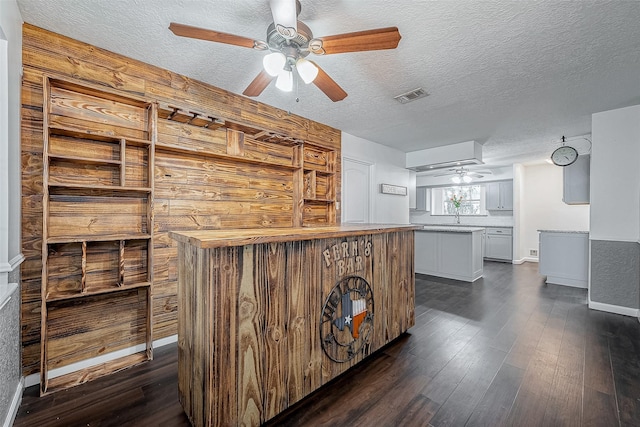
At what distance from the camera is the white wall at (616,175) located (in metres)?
3.24

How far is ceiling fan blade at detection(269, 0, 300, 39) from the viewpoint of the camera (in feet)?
4.64

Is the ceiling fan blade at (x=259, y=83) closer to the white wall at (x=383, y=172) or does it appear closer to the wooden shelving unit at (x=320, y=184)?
the wooden shelving unit at (x=320, y=184)

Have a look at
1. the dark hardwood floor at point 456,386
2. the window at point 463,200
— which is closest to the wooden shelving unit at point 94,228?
the dark hardwood floor at point 456,386

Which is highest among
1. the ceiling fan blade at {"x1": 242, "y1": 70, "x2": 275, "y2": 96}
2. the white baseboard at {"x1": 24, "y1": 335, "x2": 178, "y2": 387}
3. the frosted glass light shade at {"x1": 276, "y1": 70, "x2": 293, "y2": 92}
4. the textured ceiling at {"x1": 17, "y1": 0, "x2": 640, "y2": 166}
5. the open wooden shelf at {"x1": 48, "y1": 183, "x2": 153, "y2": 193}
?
the textured ceiling at {"x1": 17, "y1": 0, "x2": 640, "y2": 166}

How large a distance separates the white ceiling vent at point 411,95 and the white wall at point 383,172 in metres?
1.43

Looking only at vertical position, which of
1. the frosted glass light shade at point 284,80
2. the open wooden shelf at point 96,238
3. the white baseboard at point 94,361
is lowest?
the white baseboard at point 94,361

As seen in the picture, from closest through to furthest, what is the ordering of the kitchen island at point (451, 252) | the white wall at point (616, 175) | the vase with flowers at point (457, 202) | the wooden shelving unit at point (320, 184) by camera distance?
the white wall at point (616, 175) < the wooden shelving unit at point (320, 184) < the kitchen island at point (451, 252) < the vase with flowers at point (457, 202)

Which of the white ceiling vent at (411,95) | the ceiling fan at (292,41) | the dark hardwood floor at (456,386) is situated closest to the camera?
the ceiling fan at (292,41)

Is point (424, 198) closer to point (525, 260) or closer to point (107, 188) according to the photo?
point (525, 260)

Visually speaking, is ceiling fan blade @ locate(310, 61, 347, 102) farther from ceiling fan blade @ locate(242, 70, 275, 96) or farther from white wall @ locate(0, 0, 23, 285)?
white wall @ locate(0, 0, 23, 285)

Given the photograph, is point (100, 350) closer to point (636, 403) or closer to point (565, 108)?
point (636, 403)

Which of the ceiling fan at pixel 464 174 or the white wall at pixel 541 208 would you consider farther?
the ceiling fan at pixel 464 174

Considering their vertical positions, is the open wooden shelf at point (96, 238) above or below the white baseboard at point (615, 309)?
above

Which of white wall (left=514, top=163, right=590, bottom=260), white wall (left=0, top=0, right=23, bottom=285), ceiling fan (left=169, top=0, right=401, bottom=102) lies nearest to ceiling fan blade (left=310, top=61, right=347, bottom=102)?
ceiling fan (left=169, top=0, right=401, bottom=102)
